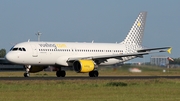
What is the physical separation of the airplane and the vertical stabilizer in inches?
16.8

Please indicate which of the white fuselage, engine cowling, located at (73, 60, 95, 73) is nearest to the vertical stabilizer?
Result: the white fuselage

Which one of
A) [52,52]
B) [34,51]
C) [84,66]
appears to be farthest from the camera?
[52,52]

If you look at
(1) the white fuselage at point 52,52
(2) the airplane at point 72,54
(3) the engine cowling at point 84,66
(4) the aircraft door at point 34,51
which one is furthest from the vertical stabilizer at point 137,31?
(4) the aircraft door at point 34,51

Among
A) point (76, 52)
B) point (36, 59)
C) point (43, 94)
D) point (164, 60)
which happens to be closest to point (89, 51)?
point (76, 52)

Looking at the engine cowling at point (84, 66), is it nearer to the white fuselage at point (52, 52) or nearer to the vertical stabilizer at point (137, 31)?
the white fuselage at point (52, 52)

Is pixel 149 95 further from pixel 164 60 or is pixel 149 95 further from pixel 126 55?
pixel 164 60

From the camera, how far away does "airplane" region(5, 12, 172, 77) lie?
54.4 meters

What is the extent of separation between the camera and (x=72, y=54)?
57562mm

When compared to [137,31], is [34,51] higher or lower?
lower

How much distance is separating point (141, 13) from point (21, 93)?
3792 cm

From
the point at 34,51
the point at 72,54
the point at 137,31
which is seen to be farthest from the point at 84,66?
the point at 137,31

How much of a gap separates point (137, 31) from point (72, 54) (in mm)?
11566

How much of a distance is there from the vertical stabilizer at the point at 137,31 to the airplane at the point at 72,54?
426 mm

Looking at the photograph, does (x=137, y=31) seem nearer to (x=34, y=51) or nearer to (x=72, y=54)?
(x=72, y=54)
